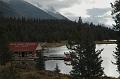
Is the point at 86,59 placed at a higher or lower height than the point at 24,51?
higher

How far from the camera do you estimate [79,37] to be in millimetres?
34281

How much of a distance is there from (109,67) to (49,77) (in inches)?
1772

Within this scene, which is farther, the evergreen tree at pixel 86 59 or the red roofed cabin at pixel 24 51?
the red roofed cabin at pixel 24 51

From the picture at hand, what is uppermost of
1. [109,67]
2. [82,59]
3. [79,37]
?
[79,37]

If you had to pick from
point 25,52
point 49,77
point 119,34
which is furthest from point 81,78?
point 25,52

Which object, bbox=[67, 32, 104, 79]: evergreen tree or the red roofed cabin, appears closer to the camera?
bbox=[67, 32, 104, 79]: evergreen tree

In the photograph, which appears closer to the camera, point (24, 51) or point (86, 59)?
point (86, 59)

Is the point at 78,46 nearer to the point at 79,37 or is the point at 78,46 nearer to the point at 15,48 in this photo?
the point at 79,37

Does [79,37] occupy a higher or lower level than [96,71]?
higher

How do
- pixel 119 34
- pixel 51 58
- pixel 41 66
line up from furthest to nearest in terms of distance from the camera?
pixel 51 58
pixel 41 66
pixel 119 34

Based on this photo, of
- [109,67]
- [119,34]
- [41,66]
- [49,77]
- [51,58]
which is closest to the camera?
[119,34]

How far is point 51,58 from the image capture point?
436ft

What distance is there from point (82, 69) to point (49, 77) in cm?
1450

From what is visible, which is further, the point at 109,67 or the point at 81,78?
the point at 109,67
